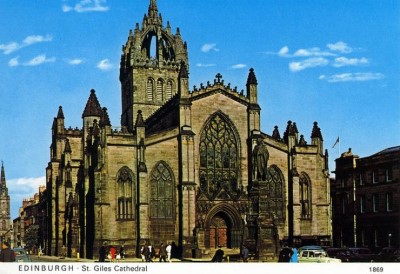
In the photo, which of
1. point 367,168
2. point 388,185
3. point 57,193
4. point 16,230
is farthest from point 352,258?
point 16,230

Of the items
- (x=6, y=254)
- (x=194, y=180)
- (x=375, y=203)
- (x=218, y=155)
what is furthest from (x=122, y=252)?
(x=6, y=254)

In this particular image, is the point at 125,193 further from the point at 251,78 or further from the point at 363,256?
the point at 363,256

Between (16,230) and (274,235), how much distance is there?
7319cm

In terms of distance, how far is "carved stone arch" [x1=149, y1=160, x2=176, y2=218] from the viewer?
51.1m

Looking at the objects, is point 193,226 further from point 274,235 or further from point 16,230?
point 16,230

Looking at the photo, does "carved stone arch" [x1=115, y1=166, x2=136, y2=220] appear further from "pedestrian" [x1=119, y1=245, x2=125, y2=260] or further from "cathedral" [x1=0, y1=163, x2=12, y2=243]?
"cathedral" [x1=0, y1=163, x2=12, y2=243]

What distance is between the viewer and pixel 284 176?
5500 centimetres

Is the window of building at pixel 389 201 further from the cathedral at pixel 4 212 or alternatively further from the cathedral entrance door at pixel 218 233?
the cathedral at pixel 4 212

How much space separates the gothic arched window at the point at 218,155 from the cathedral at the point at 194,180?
76mm

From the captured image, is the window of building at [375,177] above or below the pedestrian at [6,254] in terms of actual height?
above

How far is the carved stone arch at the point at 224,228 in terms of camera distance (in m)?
52.9

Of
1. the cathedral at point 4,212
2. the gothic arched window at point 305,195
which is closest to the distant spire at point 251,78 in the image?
the gothic arched window at point 305,195

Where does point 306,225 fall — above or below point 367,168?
below

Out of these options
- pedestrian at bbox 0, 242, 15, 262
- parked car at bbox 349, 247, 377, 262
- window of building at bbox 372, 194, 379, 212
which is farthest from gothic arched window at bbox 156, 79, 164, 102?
pedestrian at bbox 0, 242, 15, 262
